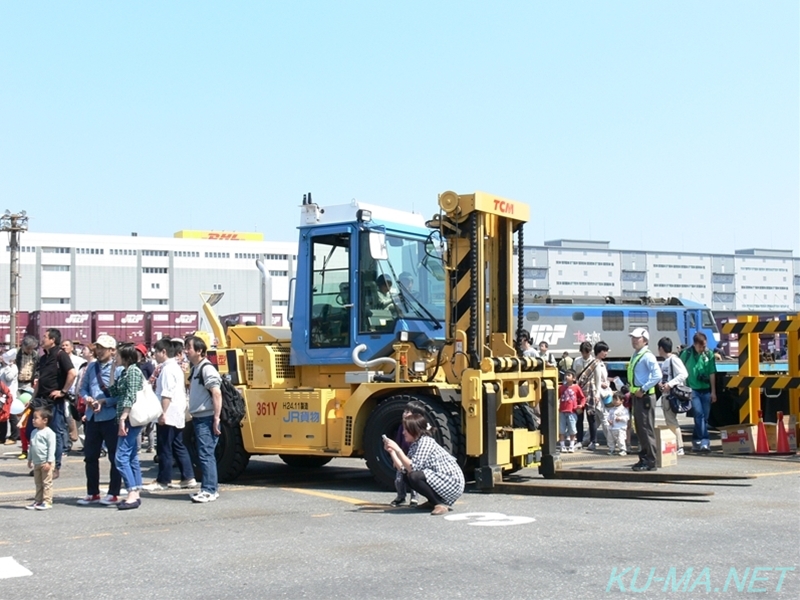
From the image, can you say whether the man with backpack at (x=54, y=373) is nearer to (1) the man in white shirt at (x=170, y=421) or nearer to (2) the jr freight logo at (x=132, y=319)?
(1) the man in white shirt at (x=170, y=421)

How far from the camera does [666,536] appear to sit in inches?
306

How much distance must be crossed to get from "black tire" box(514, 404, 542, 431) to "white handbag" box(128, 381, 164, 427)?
4131mm

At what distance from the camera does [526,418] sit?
11531 mm

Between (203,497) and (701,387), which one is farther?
(701,387)

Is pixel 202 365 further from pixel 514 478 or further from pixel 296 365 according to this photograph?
pixel 514 478

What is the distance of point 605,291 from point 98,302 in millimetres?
43351

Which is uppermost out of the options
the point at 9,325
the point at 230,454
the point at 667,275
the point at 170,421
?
the point at 667,275

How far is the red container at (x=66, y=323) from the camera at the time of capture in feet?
161


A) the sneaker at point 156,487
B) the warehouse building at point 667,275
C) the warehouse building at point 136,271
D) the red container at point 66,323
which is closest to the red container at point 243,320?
the sneaker at point 156,487

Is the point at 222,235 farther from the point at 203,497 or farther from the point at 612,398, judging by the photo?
the point at 203,497

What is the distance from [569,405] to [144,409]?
23.7 ft

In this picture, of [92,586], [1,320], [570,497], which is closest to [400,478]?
[570,497]

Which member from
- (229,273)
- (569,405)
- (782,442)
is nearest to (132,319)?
(229,273)

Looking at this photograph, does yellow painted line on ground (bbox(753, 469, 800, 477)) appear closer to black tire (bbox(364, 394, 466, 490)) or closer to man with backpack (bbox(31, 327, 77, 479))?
black tire (bbox(364, 394, 466, 490))
